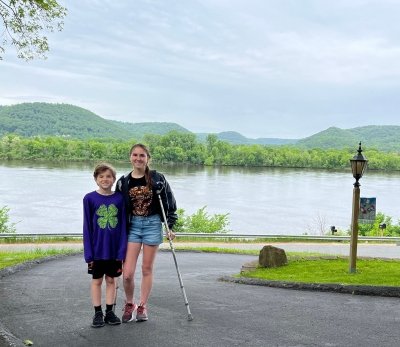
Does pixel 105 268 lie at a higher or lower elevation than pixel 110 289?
higher

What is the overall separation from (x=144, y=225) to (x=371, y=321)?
265cm

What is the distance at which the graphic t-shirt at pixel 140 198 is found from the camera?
16.1 ft

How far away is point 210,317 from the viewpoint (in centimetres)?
545

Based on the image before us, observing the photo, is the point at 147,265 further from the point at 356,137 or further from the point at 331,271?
the point at 356,137

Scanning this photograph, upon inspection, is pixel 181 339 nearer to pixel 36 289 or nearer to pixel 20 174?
pixel 36 289

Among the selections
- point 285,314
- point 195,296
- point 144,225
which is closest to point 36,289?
point 195,296

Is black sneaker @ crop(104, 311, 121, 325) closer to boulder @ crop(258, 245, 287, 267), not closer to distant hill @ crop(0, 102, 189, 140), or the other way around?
boulder @ crop(258, 245, 287, 267)

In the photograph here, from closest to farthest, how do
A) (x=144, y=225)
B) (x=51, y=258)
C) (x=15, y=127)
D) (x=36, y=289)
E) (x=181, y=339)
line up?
(x=181, y=339)
(x=144, y=225)
(x=36, y=289)
(x=51, y=258)
(x=15, y=127)

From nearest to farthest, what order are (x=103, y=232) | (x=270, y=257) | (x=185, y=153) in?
(x=103, y=232)
(x=270, y=257)
(x=185, y=153)

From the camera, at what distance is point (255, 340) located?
461cm

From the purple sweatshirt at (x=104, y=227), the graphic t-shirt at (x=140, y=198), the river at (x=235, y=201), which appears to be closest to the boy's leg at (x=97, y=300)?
the purple sweatshirt at (x=104, y=227)

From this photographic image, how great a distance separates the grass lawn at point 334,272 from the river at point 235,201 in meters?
21.7

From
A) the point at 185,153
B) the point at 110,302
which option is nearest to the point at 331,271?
the point at 110,302

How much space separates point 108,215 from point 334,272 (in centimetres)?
526
